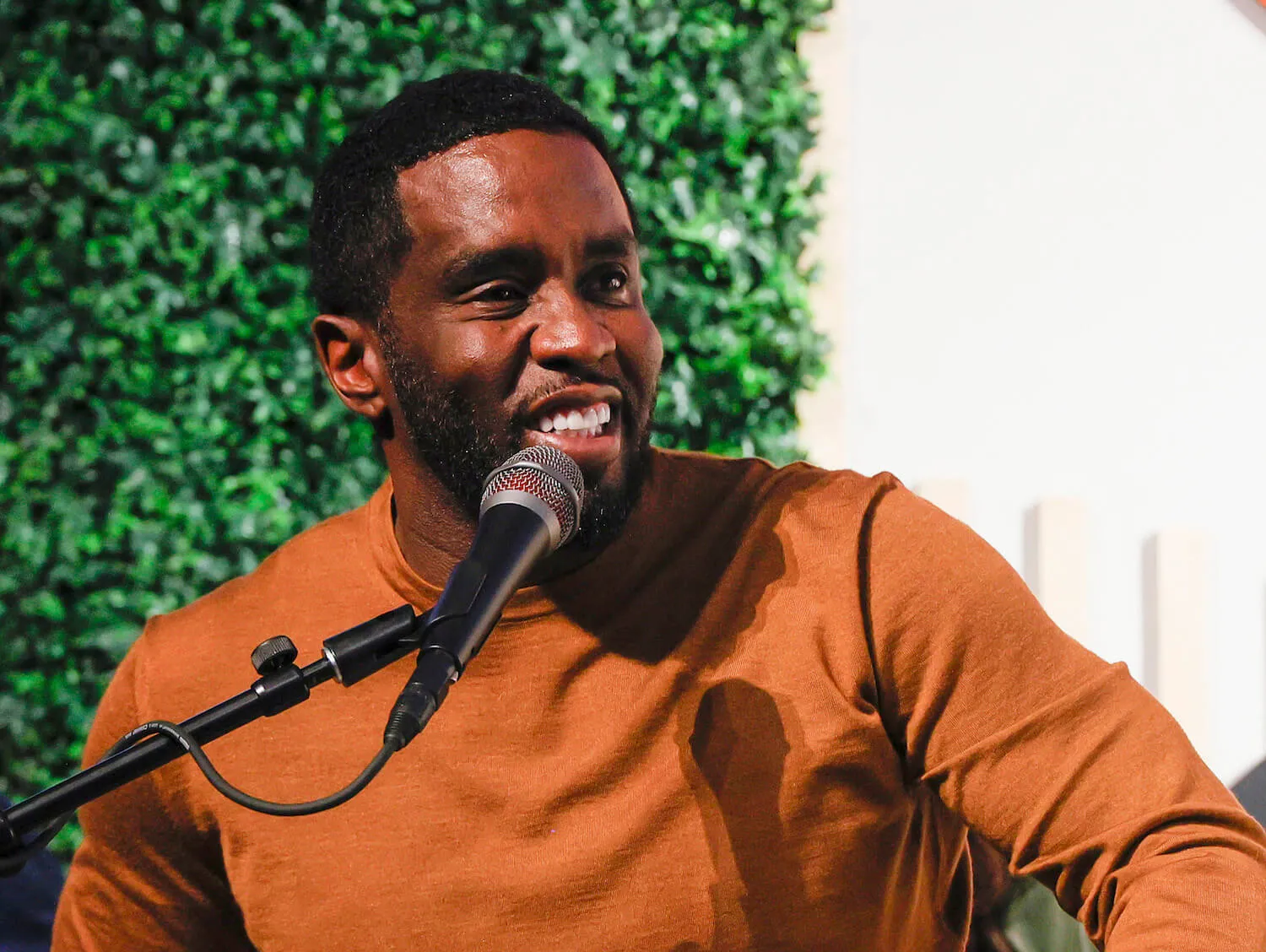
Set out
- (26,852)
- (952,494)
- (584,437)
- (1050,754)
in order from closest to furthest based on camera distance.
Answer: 1. (26,852)
2. (1050,754)
3. (584,437)
4. (952,494)

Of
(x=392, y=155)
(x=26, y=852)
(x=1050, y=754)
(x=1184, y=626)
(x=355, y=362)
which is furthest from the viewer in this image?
(x=1184, y=626)

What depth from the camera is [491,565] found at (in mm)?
1109

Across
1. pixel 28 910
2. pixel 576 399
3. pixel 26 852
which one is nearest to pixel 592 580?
pixel 576 399

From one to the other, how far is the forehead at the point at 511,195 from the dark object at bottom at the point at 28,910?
3.70ft

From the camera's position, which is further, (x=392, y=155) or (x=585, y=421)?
(x=392, y=155)

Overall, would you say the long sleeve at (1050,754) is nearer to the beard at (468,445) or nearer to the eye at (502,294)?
the beard at (468,445)

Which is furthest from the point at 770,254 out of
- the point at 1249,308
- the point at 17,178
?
the point at 17,178

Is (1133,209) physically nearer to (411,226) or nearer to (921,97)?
(921,97)

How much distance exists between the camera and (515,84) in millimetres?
1835

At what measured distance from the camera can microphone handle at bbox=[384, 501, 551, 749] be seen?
3.33 ft

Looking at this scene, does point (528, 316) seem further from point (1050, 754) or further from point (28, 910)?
point (28, 910)

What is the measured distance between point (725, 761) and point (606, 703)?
0.17 m

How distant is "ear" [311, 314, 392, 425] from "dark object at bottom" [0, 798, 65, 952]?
83cm

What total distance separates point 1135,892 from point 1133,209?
2402 mm
